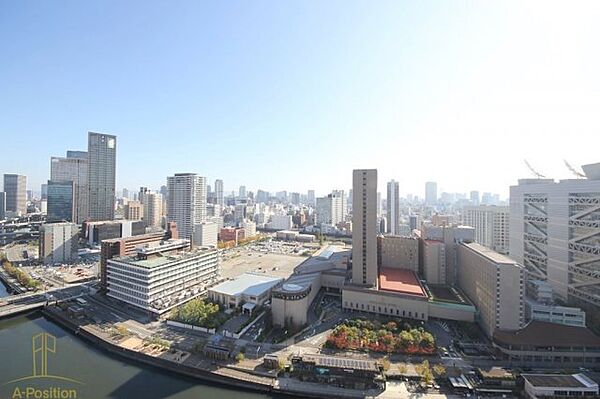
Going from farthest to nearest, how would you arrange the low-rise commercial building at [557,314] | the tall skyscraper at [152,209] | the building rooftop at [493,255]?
1. the tall skyscraper at [152,209]
2. the building rooftop at [493,255]
3. the low-rise commercial building at [557,314]

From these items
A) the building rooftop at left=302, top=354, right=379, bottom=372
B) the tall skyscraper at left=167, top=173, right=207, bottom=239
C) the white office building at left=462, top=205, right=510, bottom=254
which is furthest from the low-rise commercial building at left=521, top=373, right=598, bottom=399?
the tall skyscraper at left=167, top=173, right=207, bottom=239

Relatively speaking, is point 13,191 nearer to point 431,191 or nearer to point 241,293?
point 241,293

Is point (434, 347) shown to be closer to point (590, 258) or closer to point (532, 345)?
point (532, 345)

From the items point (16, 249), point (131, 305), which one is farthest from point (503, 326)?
point (16, 249)

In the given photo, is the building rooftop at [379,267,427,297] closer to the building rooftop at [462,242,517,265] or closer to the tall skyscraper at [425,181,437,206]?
the building rooftop at [462,242,517,265]

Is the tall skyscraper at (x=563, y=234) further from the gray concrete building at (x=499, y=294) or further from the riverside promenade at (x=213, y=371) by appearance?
the riverside promenade at (x=213, y=371)

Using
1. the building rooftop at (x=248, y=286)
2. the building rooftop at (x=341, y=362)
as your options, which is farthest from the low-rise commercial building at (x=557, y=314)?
the building rooftop at (x=248, y=286)

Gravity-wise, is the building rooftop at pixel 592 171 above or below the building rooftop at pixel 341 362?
above

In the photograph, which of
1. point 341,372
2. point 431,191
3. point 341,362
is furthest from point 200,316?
point 431,191
